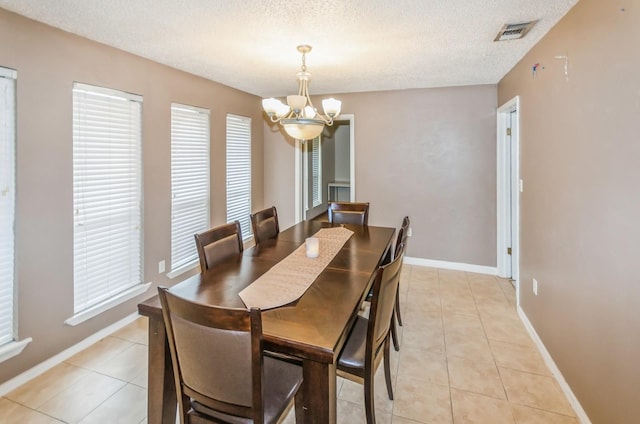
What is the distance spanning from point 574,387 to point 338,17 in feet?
8.82

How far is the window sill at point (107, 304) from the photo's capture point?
246 cm

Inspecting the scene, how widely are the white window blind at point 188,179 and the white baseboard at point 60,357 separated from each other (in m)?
0.75

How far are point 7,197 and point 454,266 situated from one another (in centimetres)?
439

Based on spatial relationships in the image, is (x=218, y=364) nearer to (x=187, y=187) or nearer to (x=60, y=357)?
(x=60, y=357)

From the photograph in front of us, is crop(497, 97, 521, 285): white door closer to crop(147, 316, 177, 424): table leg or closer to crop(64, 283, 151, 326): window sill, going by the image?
crop(147, 316, 177, 424): table leg

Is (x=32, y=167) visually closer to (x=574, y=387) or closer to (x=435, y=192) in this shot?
(x=574, y=387)

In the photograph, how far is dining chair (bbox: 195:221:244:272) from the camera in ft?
6.82

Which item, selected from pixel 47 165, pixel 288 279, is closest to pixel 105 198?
pixel 47 165

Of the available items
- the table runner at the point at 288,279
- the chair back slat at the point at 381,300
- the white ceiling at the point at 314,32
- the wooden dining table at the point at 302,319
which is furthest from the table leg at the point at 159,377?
the white ceiling at the point at 314,32

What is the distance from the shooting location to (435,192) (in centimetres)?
428

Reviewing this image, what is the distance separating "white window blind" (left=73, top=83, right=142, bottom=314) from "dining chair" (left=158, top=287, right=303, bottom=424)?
1791 mm

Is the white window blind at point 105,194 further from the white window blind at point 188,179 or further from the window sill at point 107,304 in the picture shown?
the white window blind at point 188,179

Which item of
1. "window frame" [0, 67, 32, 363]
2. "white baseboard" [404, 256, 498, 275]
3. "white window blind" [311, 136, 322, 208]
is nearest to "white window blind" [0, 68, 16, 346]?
"window frame" [0, 67, 32, 363]

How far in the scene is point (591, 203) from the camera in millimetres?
1774
